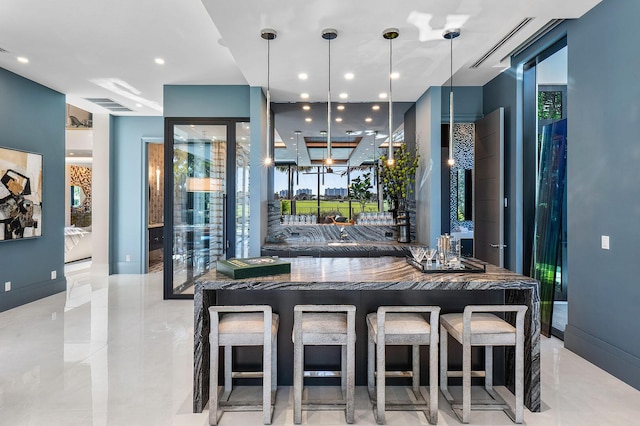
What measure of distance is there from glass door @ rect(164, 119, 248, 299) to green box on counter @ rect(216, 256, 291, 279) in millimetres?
2821

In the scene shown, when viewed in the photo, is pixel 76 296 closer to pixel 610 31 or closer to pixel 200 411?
pixel 200 411

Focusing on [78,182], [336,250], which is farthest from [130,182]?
[78,182]

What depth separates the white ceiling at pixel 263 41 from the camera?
294 cm

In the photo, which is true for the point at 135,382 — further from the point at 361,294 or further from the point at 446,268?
the point at 446,268

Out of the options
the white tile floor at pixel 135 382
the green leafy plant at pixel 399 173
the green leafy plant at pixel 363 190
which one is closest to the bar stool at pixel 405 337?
the white tile floor at pixel 135 382

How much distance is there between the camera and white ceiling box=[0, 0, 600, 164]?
2938 millimetres

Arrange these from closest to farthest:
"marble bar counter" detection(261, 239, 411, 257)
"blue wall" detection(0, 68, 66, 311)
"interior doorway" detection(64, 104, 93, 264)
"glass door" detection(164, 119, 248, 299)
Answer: "marble bar counter" detection(261, 239, 411, 257) → "blue wall" detection(0, 68, 66, 311) → "glass door" detection(164, 119, 248, 299) → "interior doorway" detection(64, 104, 93, 264)

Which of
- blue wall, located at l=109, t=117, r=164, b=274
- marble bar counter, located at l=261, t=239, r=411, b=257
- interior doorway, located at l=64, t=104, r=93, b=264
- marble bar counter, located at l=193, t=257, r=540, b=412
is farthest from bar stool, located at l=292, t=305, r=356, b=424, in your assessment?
interior doorway, located at l=64, t=104, r=93, b=264

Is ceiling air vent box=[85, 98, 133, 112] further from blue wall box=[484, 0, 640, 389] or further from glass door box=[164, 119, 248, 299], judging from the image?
blue wall box=[484, 0, 640, 389]

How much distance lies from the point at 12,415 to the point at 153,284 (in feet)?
13.4

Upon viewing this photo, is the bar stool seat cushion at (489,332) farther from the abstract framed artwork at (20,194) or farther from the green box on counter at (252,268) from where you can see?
the abstract framed artwork at (20,194)

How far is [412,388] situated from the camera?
2732 mm

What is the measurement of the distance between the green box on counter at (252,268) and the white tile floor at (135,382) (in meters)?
0.91

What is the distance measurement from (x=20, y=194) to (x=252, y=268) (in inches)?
175
